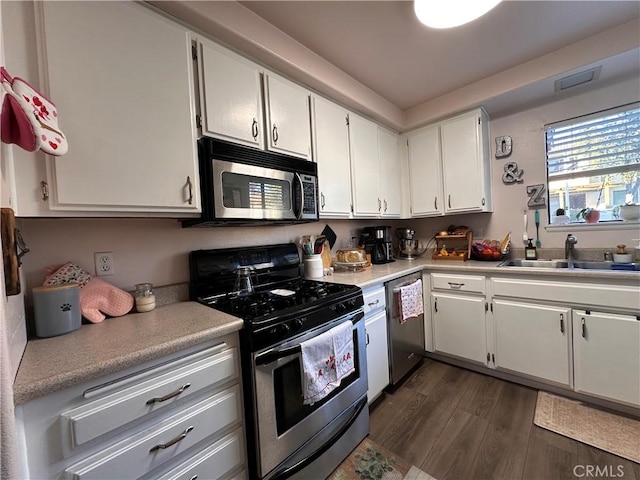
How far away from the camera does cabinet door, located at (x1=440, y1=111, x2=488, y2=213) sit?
239cm

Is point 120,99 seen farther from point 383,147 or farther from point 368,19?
point 383,147

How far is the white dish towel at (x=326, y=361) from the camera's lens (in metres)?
1.21

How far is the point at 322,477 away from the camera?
4.35ft

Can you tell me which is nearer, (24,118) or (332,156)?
(24,118)

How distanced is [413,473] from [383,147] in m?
2.47

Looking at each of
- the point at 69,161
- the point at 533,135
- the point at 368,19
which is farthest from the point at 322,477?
the point at 533,135

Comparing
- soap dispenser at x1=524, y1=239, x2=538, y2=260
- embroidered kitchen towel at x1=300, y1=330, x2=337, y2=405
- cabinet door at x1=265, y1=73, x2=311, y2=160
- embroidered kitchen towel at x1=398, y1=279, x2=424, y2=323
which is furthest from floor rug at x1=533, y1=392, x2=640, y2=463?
cabinet door at x1=265, y1=73, x2=311, y2=160

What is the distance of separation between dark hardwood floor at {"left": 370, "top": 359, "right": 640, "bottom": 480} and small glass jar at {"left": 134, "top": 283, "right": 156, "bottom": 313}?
4.94 feet

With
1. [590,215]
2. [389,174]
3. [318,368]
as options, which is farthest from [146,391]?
[590,215]

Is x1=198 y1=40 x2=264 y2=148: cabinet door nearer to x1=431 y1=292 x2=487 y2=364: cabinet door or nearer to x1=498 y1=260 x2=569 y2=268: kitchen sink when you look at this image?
x1=431 y1=292 x2=487 y2=364: cabinet door

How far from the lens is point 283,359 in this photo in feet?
3.80

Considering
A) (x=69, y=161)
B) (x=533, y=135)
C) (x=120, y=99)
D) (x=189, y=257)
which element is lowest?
(x=189, y=257)

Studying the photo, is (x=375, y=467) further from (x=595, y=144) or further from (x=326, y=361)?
(x=595, y=144)

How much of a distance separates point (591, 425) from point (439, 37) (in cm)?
260
